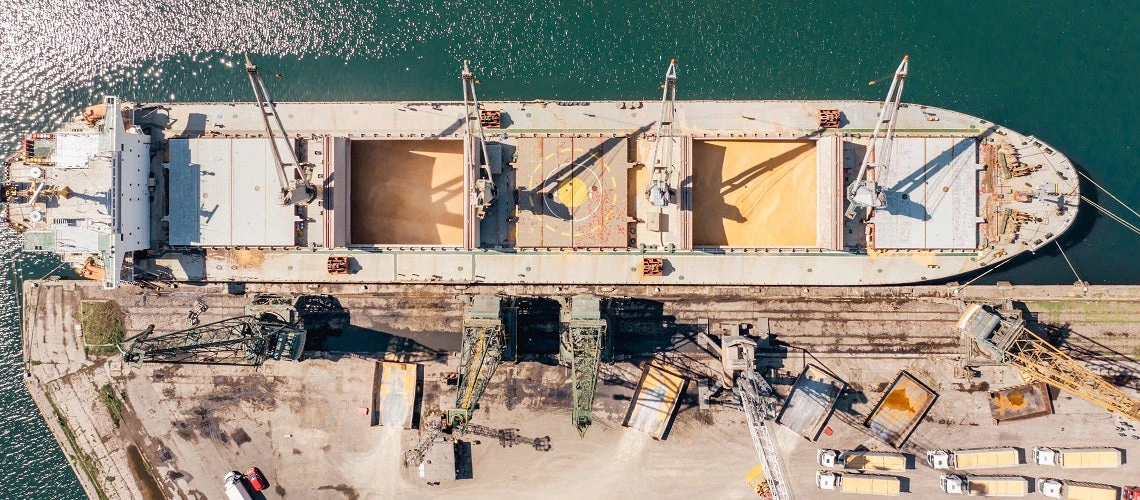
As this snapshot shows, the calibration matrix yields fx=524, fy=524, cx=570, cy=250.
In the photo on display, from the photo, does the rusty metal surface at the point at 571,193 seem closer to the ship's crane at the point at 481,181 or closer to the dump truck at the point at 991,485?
the ship's crane at the point at 481,181

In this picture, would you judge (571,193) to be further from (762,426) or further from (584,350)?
(762,426)

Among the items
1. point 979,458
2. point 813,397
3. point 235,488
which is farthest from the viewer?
point 235,488

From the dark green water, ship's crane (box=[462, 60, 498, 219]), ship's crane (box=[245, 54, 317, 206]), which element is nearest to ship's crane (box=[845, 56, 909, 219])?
the dark green water

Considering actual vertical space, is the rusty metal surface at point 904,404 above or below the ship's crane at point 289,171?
below

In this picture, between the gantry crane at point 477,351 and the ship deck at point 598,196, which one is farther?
the ship deck at point 598,196

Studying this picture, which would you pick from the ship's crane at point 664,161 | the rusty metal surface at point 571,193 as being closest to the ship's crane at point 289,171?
the rusty metal surface at point 571,193

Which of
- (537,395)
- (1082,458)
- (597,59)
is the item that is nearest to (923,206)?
(1082,458)

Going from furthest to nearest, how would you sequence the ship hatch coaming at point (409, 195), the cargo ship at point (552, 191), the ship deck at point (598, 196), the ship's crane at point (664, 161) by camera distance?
the ship hatch coaming at point (409, 195) < the ship deck at point (598, 196) < the cargo ship at point (552, 191) < the ship's crane at point (664, 161)
